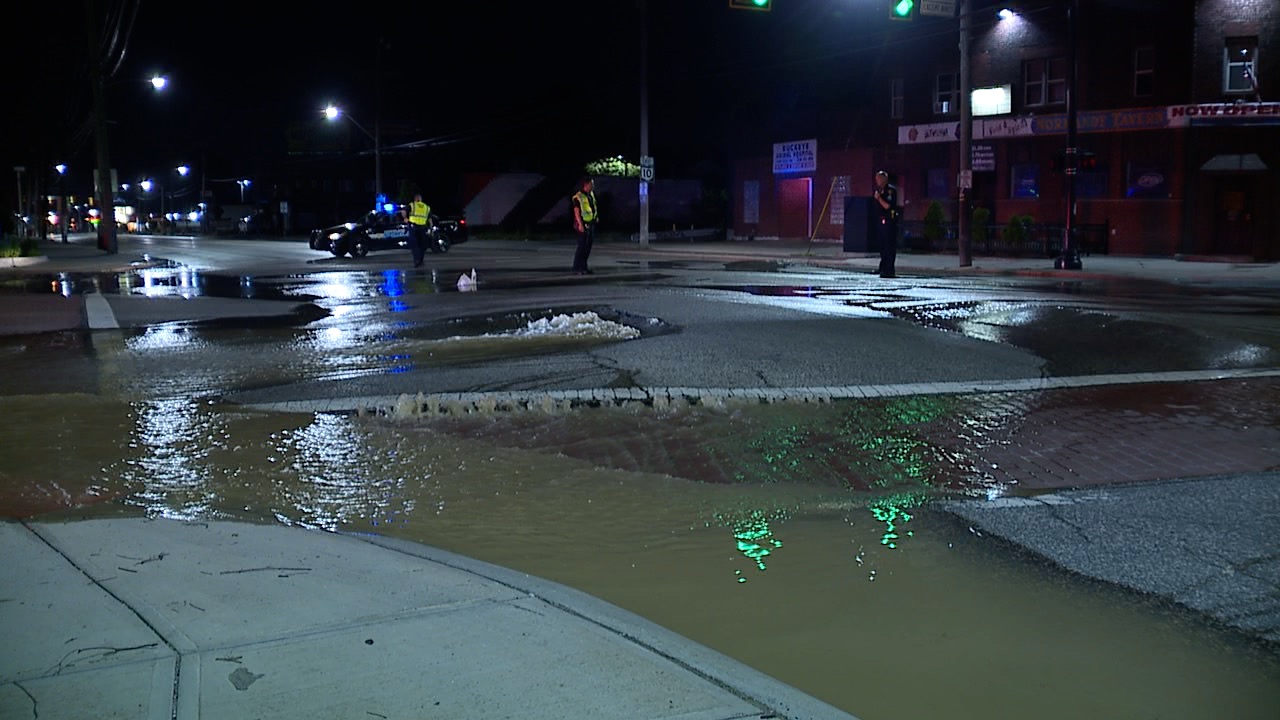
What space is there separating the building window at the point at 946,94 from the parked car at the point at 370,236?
1734cm

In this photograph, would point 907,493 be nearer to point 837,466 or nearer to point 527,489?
point 837,466

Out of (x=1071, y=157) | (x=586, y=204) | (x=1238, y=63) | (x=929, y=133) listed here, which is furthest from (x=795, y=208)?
(x=586, y=204)

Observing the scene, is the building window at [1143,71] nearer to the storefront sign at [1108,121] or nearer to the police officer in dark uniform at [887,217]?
the storefront sign at [1108,121]

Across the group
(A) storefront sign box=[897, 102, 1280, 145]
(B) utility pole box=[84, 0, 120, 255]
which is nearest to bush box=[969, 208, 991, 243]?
(A) storefront sign box=[897, 102, 1280, 145]

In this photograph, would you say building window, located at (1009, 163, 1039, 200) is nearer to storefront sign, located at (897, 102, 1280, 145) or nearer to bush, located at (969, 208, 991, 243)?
storefront sign, located at (897, 102, 1280, 145)

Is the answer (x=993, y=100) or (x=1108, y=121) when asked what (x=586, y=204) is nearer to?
(x=1108, y=121)

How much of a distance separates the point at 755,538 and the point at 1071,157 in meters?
23.0

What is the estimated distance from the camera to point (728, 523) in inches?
251

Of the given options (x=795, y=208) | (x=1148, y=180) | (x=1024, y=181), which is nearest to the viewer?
(x=1148, y=180)

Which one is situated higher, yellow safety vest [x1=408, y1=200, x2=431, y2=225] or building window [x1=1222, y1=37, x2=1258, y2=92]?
building window [x1=1222, y1=37, x2=1258, y2=92]

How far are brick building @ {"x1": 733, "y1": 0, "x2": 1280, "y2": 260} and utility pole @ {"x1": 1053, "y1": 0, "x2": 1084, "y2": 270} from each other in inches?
18.7

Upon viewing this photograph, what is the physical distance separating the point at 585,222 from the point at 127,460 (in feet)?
55.3

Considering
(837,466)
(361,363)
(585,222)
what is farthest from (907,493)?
(585,222)

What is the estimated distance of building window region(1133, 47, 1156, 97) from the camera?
33.7 m
